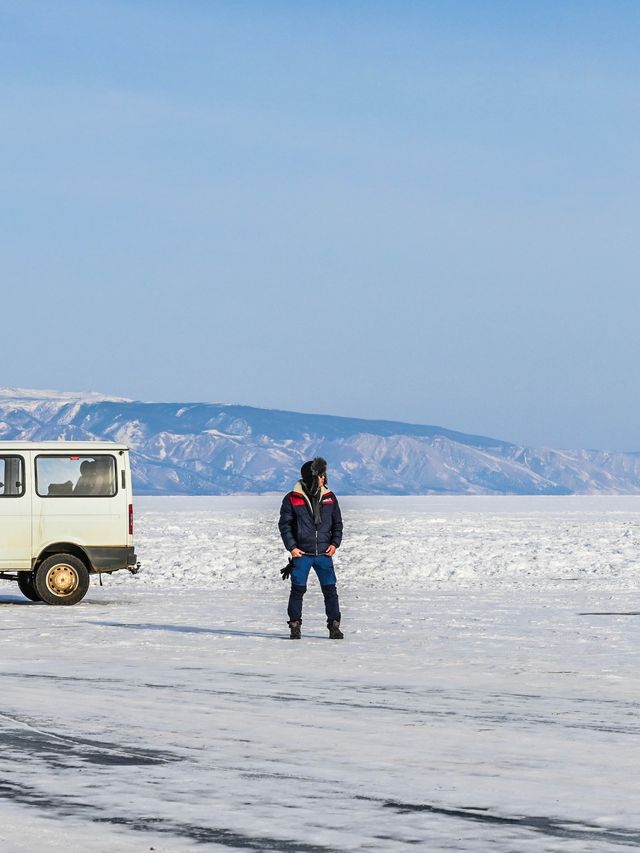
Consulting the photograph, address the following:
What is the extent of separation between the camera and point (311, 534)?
15.1m

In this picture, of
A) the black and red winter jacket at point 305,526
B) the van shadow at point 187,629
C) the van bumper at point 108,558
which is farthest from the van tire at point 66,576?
the black and red winter jacket at point 305,526

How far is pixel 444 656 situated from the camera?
44.6 feet

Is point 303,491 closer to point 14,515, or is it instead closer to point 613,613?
point 613,613

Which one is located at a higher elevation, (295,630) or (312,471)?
(312,471)

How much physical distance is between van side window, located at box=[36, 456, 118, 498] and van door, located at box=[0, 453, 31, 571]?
0.26 meters

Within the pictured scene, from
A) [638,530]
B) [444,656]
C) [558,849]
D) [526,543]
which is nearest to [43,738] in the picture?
[558,849]

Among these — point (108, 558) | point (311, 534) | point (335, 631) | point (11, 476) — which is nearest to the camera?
point (311, 534)

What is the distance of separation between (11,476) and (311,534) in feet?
21.5

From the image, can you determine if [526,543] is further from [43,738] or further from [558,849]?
[558,849]

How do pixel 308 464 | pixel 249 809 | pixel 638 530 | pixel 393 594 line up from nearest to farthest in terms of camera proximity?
1. pixel 249 809
2. pixel 308 464
3. pixel 393 594
4. pixel 638 530

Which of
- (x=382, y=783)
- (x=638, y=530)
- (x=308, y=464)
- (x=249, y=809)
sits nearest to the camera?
(x=249, y=809)

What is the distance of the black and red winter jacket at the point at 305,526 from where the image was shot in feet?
49.4

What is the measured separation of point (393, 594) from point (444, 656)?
8.82 m

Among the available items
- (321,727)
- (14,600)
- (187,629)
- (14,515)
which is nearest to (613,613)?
(187,629)
